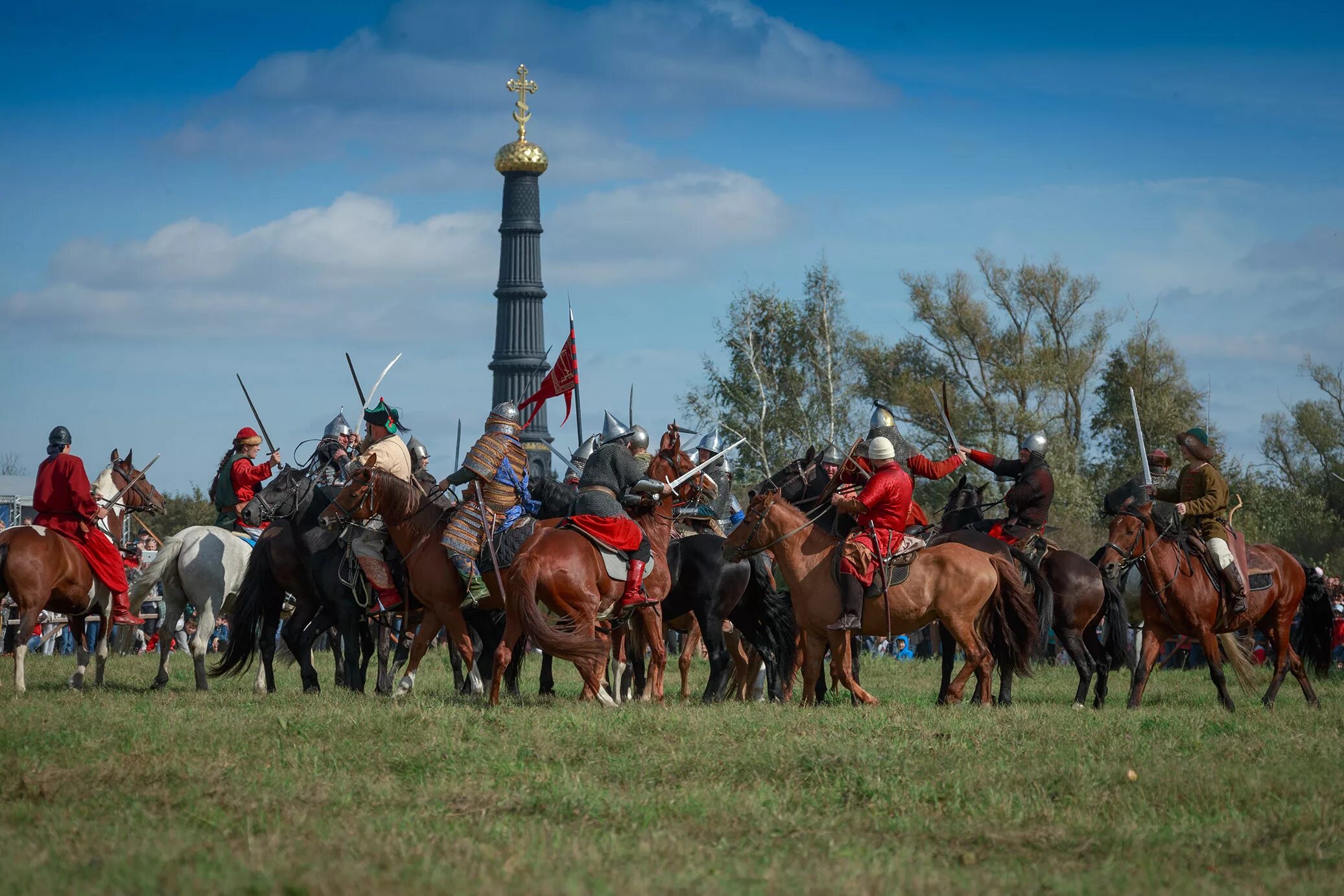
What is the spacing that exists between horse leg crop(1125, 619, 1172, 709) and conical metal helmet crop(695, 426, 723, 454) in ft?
18.3

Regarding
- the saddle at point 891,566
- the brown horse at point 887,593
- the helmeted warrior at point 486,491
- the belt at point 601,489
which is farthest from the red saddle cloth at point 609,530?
the saddle at point 891,566

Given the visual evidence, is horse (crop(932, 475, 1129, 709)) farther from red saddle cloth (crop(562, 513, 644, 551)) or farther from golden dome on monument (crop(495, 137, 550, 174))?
golden dome on monument (crop(495, 137, 550, 174))

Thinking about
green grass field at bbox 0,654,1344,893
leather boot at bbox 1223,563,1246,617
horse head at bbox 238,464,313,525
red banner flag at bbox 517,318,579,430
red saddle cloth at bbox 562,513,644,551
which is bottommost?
green grass field at bbox 0,654,1344,893

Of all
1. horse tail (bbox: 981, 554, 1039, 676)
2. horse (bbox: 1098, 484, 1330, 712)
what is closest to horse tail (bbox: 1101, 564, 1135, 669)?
horse (bbox: 1098, 484, 1330, 712)

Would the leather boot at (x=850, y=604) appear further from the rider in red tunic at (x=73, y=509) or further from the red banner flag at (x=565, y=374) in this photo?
the rider in red tunic at (x=73, y=509)

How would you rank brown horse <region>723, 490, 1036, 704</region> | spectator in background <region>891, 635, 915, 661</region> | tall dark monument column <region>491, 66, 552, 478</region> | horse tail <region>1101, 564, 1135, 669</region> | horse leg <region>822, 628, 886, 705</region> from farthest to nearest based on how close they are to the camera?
tall dark monument column <region>491, 66, 552, 478</region>
spectator in background <region>891, 635, 915, 661</region>
horse tail <region>1101, 564, 1135, 669</region>
brown horse <region>723, 490, 1036, 704</region>
horse leg <region>822, 628, 886, 705</region>

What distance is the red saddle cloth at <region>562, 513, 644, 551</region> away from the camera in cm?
1266

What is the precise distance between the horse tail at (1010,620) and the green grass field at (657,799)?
1.71 meters

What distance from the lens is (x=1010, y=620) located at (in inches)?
544

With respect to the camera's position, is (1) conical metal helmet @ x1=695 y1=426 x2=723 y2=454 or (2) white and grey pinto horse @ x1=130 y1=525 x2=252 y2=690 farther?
(1) conical metal helmet @ x1=695 y1=426 x2=723 y2=454

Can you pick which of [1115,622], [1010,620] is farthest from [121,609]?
[1115,622]

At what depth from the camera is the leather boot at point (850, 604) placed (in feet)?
42.0

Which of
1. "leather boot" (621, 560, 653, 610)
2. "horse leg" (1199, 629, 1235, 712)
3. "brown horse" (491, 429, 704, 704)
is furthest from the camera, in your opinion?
"horse leg" (1199, 629, 1235, 712)

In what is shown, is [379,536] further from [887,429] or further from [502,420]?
[887,429]
